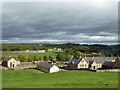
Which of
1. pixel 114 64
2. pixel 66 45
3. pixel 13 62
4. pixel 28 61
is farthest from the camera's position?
pixel 66 45

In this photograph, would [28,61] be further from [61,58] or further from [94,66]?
[94,66]

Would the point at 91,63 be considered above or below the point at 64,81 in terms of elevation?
above

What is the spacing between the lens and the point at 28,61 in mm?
78562

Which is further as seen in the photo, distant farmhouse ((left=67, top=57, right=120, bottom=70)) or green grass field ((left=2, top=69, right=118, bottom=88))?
distant farmhouse ((left=67, top=57, right=120, bottom=70))

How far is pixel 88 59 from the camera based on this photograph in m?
58.9

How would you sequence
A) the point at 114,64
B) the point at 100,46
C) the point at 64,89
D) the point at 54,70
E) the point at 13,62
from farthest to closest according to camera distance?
the point at 100,46 → the point at 13,62 → the point at 114,64 → the point at 54,70 → the point at 64,89

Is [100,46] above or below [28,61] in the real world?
above

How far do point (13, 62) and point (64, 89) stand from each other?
47.3m

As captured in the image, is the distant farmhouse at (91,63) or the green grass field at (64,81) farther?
the distant farmhouse at (91,63)

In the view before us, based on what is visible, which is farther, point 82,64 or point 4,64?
point 4,64

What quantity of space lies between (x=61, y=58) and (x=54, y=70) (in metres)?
38.1

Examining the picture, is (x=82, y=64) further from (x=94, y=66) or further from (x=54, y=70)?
(x=54, y=70)


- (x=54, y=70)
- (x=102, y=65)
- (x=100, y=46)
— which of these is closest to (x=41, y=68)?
(x=54, y=70)

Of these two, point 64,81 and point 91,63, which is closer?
point 64,81
